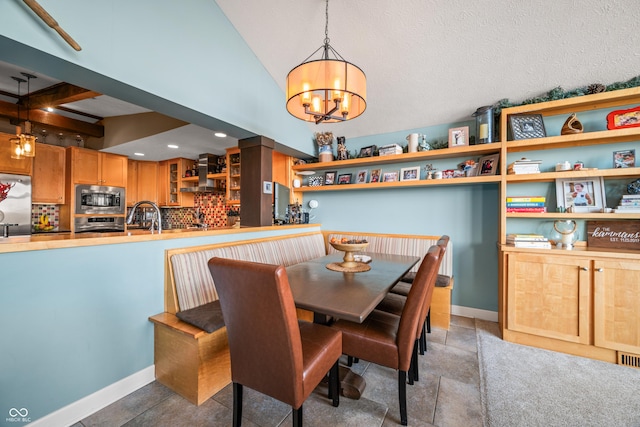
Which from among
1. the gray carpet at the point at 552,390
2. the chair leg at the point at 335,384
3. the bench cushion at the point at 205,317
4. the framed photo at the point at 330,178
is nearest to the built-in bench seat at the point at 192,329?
the bench cushion at the point at 205,317

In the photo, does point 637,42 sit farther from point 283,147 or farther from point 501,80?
point 283,147

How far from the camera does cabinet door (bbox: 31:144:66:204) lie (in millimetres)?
3742

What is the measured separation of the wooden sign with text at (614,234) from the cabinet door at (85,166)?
22.6ft

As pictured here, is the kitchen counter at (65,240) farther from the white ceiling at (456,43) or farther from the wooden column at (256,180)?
the white ceiling at (456,43)

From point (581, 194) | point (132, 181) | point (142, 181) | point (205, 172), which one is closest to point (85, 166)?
point (132, 181)

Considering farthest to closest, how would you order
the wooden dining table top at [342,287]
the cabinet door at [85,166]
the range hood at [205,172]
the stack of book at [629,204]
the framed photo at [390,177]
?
the range hood at [205,172], the cabinet door at [85,166], the framed photo at [390,177], the stack of book at [629,204], the wooden dining table top at [342,287]

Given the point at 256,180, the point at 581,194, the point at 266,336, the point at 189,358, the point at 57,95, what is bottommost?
the point at 189,358

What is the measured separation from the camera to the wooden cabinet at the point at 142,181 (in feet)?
16.8

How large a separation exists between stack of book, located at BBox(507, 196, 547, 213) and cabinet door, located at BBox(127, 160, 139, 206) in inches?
257

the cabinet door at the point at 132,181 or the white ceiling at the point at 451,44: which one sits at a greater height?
the white ceiling at the point at 451,44

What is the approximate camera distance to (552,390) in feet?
5.50

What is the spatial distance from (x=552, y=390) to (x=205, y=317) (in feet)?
8.12

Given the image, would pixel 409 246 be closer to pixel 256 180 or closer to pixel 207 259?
pixel 256 180

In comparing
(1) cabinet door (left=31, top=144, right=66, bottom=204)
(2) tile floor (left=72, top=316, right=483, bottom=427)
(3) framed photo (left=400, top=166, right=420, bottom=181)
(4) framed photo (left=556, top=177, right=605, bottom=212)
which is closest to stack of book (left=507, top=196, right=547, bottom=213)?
(4) framed photo (left=556, top=177, right=605, bottom=212)
